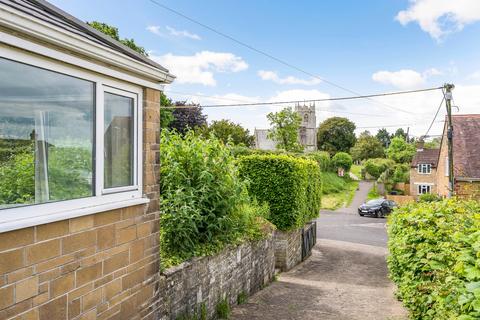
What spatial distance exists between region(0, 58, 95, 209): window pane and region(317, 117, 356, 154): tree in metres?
69.7

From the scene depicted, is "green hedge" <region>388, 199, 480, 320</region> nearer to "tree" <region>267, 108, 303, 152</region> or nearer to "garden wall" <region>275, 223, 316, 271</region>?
"garden wall" <region>275, 223, 316, 271</region>

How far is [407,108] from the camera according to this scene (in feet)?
86.9

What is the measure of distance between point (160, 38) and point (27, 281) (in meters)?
13.3

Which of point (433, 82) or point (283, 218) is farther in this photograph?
point (433, 82)

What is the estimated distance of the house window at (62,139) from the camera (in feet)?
8.68

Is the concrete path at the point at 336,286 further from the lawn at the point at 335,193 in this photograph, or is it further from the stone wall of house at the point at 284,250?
the lawn at the point at 335,193

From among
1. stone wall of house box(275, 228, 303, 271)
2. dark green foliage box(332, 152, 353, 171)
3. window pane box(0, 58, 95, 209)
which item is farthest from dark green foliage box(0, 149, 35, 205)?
dark green foliage box(332, 152, 353, 171)

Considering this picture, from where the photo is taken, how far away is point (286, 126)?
31.6 meters

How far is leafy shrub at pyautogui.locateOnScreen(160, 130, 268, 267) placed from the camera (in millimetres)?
5660

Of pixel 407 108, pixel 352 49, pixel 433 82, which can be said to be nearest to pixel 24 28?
pixel 433 82

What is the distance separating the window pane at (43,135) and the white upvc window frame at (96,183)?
0.17 ft

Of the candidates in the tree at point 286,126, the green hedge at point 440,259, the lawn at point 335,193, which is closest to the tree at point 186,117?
the tree at point 286,126

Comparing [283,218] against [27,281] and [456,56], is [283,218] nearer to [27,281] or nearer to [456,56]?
[27,281]

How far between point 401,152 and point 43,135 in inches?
2417
